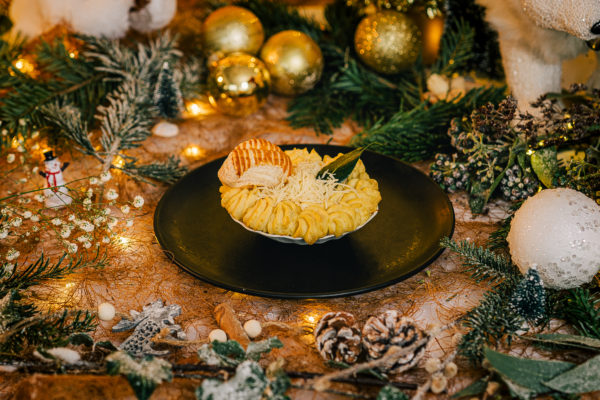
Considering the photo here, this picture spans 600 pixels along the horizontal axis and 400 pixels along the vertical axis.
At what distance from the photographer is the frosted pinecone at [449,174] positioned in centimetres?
128

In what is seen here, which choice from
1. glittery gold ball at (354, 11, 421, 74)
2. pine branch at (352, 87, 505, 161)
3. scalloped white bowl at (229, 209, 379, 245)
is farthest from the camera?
glittery gold ball at (354, 11, 421, 74)

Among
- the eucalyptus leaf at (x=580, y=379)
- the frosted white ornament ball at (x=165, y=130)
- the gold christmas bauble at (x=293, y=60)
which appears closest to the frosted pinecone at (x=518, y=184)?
the eucalyptus leaf at (x=580, y=379)

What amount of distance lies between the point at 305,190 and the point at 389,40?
2.64 feet

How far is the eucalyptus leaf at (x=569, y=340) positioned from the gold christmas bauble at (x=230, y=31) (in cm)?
134

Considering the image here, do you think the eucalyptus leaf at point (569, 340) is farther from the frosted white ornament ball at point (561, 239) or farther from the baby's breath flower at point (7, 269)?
the baby's breath flower at point (7, 269)

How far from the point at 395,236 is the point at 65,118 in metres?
1.01

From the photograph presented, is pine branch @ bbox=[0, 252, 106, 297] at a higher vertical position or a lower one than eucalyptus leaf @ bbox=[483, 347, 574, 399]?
lower

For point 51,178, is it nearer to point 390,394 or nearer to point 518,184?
point 390,394

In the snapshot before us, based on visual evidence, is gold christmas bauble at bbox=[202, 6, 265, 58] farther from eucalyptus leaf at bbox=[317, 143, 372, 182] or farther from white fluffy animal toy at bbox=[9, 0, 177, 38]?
eucalyptus leaf at bbox=[317, 143, 372, 182]

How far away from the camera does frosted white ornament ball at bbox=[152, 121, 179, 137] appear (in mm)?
1603

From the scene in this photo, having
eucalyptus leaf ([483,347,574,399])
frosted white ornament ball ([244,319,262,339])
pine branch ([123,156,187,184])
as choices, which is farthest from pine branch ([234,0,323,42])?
eucalyptus leaf ([483,347,574,399])

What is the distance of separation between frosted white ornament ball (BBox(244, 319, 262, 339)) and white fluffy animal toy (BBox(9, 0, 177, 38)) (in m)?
1.17

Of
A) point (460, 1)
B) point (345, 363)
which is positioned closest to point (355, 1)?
point (460, 1)

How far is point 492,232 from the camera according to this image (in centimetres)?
119
